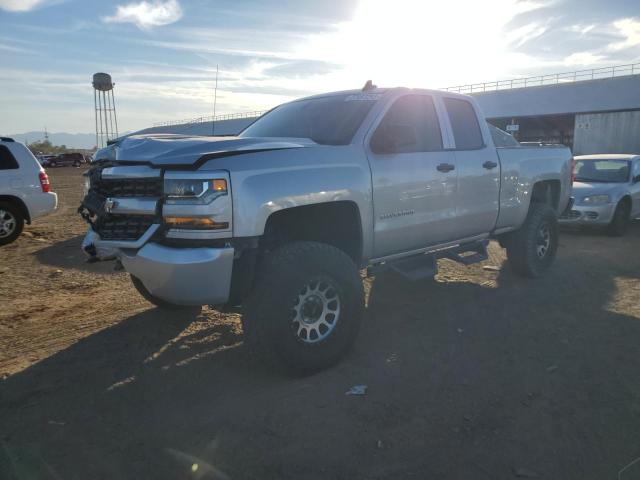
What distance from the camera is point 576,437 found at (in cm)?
290

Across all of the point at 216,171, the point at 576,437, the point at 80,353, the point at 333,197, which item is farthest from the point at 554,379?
the point at 80,353

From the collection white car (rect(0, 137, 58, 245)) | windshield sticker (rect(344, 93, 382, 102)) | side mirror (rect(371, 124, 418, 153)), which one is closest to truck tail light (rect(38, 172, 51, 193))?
white car (rect(0, 137, 58, 245))

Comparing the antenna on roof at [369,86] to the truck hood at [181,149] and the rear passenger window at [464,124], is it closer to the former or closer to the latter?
the rear passenger window at [464,124]

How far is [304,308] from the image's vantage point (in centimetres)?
369

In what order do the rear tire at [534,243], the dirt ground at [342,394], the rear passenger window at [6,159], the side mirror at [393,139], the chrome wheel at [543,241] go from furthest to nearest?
the rear passenger window at [6,159]
the chrome wheel at [543,241]
the rear tire at [534,243]
the side mirror at [393,139]
the dirt ground at [342,394]

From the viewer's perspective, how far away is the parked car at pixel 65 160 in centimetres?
5422

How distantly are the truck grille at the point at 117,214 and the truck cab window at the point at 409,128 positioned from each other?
1.78 m

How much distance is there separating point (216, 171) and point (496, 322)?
3060mm

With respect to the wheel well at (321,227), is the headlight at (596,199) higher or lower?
lower

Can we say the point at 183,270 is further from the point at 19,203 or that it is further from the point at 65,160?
the point at 65,160

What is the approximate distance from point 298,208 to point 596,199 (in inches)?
309

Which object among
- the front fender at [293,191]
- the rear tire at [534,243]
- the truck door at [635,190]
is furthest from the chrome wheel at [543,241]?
the truck door at [635,190]

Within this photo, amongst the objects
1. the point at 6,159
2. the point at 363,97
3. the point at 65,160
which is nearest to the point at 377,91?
the point at 363,97

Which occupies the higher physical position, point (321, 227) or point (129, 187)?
point (129, 187)
